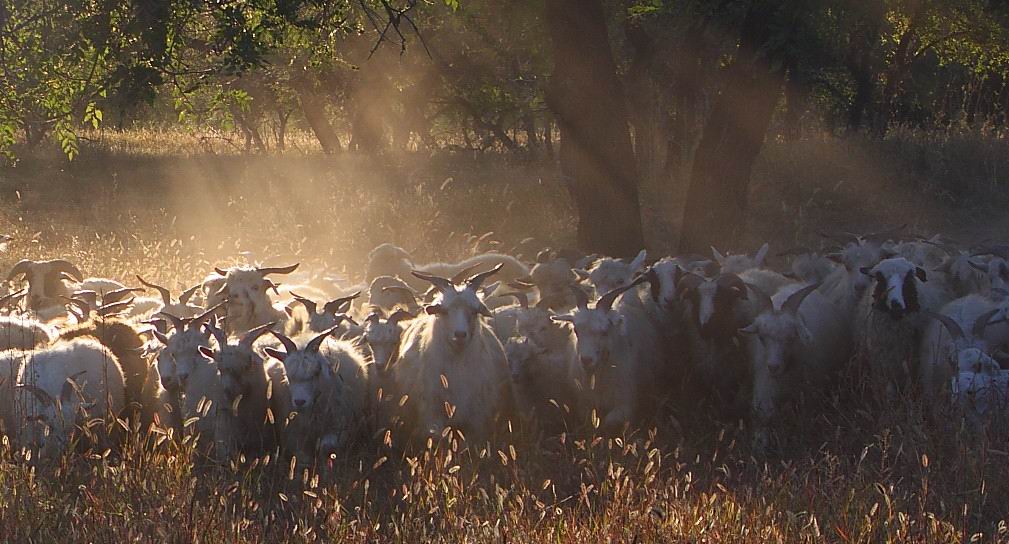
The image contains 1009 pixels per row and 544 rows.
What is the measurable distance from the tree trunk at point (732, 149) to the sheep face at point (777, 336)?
16.7 feet

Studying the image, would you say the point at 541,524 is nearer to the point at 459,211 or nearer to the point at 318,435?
the point at 318,435

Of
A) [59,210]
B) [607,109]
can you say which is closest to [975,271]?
[607,109]

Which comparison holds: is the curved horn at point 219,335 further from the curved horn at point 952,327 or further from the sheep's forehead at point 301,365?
the curved horn at point 952,327

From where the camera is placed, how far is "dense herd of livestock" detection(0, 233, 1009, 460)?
772cm

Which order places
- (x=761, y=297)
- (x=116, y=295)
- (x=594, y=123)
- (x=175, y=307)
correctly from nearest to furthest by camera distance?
(x=761, y=297) → (x=175, y=307) → (x=116, y=295) → (x=594, y=123)

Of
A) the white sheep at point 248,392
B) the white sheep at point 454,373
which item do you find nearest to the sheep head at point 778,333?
the white sheep at point 454,373

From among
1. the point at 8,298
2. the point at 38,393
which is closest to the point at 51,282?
the point at 8,298

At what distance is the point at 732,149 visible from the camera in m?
13.6

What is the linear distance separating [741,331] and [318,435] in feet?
9.88

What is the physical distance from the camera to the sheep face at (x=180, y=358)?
7.85 metres

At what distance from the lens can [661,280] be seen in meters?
9.63

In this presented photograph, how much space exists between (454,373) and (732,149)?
651 cm

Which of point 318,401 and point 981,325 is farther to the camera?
point 981,325

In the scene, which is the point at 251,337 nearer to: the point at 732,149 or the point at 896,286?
the point at 896,286
